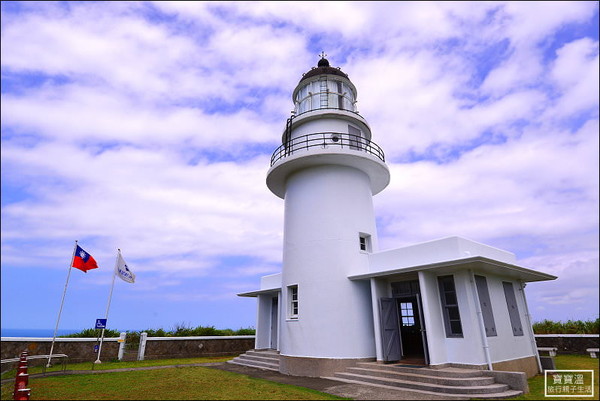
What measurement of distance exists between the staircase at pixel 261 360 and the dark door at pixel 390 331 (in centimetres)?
470

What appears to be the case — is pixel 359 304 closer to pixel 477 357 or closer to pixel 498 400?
pixel 477 357

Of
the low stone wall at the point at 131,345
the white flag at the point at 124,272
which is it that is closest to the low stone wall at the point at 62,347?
the low stone wall at the point at 131,345

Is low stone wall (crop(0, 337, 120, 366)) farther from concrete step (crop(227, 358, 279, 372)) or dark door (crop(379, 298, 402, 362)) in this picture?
dark door (crop(379, 298, 402, 362))

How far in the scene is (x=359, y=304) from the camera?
12.1m

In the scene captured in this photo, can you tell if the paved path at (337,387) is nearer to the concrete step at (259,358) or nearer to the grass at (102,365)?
the grass at (102,365)

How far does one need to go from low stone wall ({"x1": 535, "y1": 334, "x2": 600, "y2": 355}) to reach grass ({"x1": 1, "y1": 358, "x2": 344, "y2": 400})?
12.9 m

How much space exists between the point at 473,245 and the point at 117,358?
51.5 feet

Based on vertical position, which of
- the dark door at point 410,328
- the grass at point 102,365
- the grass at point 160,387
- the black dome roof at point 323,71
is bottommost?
the grass at point 160,387

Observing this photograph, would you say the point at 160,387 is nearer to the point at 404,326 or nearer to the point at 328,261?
the point at 328,261

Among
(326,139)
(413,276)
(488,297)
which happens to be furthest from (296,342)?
(326,139)

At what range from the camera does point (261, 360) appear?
14781 millimetres

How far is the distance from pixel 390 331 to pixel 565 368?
630 cm

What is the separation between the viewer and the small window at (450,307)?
1005cm

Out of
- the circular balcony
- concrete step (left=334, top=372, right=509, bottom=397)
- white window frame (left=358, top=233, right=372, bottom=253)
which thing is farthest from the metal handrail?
concrete step (left=334, top=372, right=509, bottom=397)
